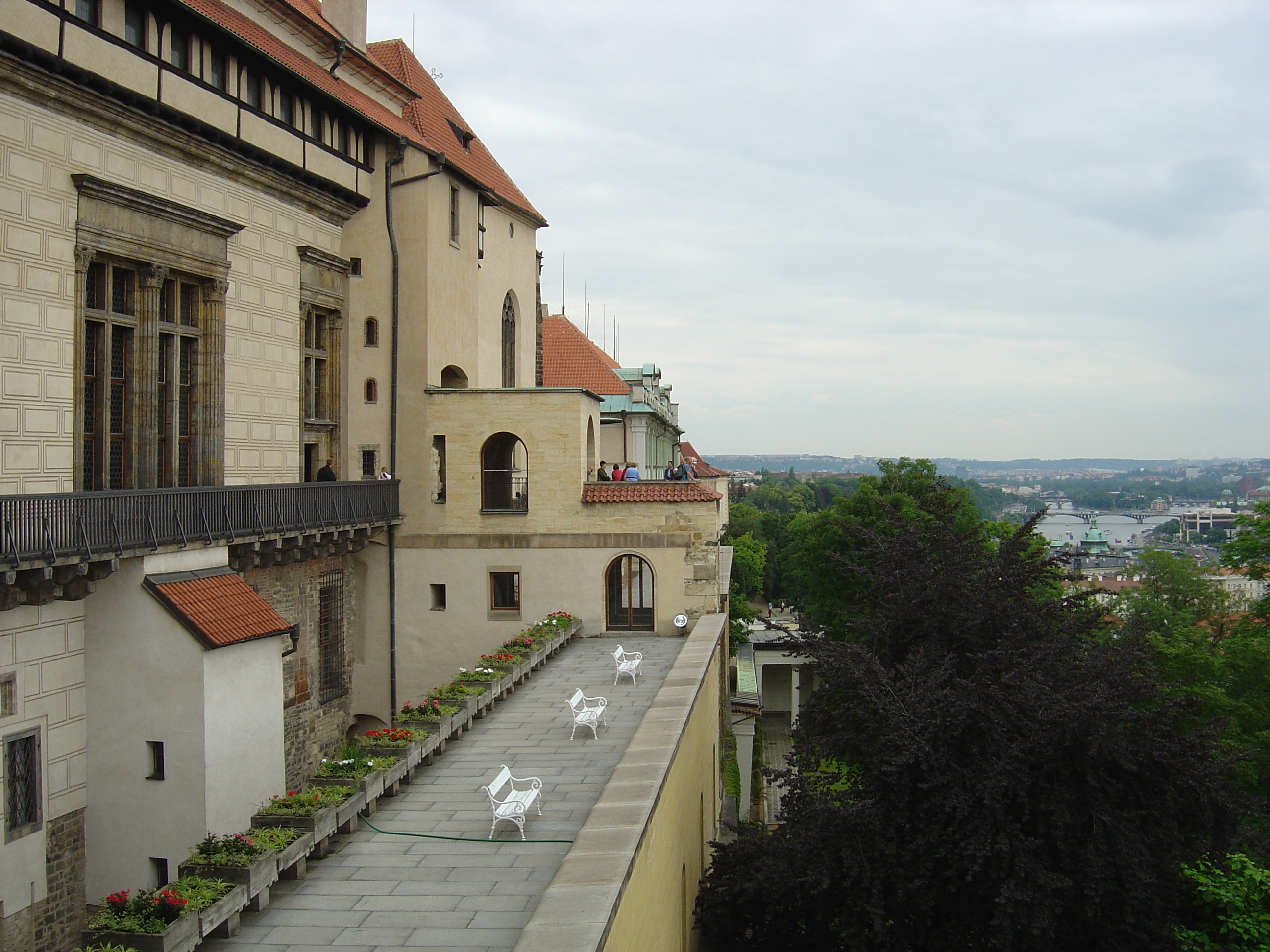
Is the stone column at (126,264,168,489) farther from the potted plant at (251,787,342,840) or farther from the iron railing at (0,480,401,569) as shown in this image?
the potted plant at (251,787,342,840)

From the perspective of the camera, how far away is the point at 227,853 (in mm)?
10469

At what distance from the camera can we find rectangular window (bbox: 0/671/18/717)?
1407 centimetres

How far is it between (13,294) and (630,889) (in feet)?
39.9

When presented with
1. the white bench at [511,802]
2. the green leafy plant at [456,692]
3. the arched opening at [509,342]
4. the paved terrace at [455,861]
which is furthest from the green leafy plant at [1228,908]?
the arched opening at [509,342]

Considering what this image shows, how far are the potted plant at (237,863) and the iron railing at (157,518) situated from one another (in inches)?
194

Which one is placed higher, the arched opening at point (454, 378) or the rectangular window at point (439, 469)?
the arched opening at point (454, 378)

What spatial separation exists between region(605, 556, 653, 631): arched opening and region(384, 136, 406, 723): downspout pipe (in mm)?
5302

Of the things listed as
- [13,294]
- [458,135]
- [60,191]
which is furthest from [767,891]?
[458,135]

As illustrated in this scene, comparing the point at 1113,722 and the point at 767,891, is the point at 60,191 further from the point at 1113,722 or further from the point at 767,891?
the point at 1113,722

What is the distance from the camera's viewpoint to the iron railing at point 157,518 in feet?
43.4

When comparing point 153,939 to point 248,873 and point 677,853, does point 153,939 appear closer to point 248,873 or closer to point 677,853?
point 248,873

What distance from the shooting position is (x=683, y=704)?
1630 cm

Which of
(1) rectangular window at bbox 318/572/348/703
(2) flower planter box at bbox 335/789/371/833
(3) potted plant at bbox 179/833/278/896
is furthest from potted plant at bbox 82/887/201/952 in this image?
(1) rectangular window at bbox 318/572/348/703

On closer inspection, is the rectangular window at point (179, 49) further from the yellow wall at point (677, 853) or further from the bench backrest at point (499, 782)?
the yellow wall at point (677, 853)
